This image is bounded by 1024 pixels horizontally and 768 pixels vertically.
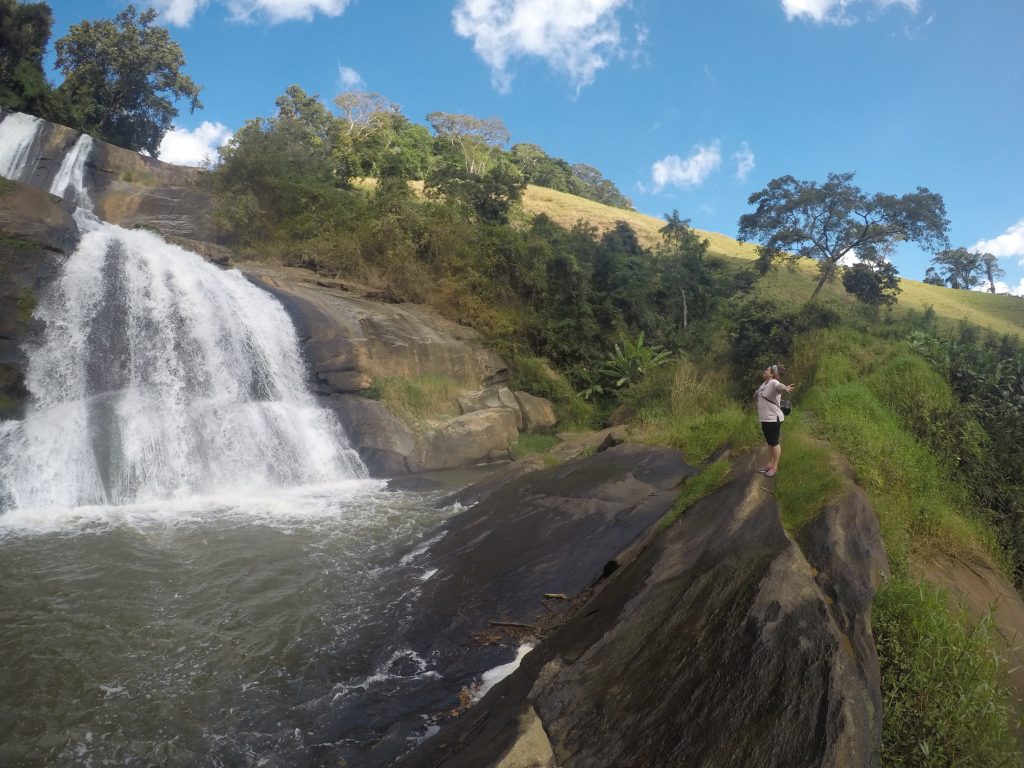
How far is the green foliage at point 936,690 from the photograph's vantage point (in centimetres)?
358

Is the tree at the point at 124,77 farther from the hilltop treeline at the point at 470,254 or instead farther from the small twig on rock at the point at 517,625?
the small twig on rock at the point at 517,625

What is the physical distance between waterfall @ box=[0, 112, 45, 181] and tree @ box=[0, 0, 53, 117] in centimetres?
230

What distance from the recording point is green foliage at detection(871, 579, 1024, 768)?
358 centimetres

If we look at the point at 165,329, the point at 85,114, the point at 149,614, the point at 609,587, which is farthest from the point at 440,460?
the point at 85,114

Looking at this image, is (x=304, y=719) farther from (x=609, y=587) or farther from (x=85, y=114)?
(x=85, y=114)

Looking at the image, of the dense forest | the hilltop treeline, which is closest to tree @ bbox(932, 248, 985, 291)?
the dense forest

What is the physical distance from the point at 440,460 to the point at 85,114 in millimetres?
26490

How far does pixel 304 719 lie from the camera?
504 cm

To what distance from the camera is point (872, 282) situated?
25016 millimetres

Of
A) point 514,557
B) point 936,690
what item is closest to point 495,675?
point 514,557

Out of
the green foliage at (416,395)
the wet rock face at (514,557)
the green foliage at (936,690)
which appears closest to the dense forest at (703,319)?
the green foliage at (936,690)

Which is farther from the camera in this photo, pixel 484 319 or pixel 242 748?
pixel 484 319

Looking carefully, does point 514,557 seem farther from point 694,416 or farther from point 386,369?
point 386,369

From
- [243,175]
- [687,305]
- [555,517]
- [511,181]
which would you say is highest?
[511,181]
